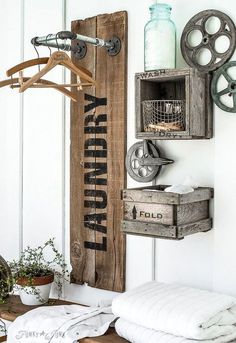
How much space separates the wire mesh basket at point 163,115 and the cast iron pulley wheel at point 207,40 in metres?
0.23

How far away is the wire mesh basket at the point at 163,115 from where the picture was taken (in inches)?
93.6

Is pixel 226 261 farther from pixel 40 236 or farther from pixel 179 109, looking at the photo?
pixel 40 236

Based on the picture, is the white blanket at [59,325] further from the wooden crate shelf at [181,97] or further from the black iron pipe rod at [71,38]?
the black iron pipe rod at [71,38]

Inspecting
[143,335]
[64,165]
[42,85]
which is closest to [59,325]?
[143,335]

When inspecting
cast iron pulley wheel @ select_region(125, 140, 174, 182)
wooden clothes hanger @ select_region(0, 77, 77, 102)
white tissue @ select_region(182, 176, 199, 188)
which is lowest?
white tissue @ select_region(182, 176, 199, 188)

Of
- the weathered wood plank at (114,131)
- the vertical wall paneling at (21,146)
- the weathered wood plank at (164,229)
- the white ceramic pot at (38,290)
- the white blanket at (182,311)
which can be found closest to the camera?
the white blanket at (182,311)

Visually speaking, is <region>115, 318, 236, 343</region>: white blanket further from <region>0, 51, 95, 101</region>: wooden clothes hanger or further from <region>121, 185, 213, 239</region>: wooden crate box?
<region>0, 51, 95, 101</region>: wooden clothes hanger

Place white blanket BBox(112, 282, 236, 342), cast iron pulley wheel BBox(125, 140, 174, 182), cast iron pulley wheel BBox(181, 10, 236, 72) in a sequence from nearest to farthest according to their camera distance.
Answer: white blanket BBox(112, 282, 236, 342) < cast iron pulley wheel BBox(181, 10, 236, 72) < cast iron pulley wheel BBox(125, 140, 174, 182)

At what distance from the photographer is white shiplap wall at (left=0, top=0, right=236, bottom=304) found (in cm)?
246

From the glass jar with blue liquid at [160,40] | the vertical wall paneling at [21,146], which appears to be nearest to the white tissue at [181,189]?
the glass jar with blue liquid at [160,40]

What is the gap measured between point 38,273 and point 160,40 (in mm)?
1378

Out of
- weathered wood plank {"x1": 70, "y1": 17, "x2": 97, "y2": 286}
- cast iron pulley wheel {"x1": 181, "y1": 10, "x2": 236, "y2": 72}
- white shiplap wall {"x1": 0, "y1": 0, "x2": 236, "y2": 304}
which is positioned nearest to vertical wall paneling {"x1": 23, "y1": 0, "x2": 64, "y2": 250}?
white shiplap wall {"x1": 0, "y1": 0, "x2": 236, "y2": 304}

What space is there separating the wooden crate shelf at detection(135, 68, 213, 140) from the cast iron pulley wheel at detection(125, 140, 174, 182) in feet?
0.63

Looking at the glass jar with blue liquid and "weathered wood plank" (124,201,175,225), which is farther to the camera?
the glass jar with blue liquid
